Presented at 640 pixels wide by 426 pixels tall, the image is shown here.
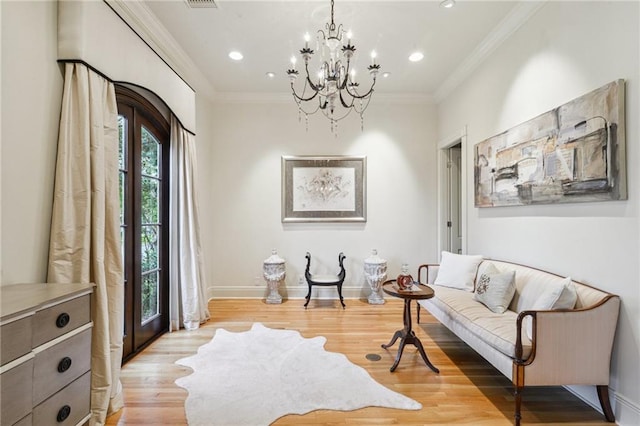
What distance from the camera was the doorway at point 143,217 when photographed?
2.61 meters

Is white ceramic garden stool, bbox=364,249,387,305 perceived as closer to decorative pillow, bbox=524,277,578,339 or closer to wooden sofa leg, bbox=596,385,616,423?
decorative pillow, bbox=524,277,578,339

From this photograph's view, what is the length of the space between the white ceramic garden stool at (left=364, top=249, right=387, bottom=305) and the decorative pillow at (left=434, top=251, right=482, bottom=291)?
3.13 ft

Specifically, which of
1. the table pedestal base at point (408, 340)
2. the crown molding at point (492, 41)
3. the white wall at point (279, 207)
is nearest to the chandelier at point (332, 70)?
the white wall at point (279, 207)

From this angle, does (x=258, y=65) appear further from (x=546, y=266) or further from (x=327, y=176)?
(x=546, y=266)

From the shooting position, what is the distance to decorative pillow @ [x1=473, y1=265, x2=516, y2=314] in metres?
2.44

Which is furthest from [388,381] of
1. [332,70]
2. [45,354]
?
[332,70]

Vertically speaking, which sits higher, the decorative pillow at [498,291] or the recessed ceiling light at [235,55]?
the recessed ceiling light at [235,55]

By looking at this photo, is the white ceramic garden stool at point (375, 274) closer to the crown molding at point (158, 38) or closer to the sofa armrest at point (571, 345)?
the sofa armrest at point (571, 345)

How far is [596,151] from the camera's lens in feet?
6.36

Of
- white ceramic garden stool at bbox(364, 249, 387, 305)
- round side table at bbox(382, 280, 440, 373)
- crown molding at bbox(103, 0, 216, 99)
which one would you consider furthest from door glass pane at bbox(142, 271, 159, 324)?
white ceramic garden stool at bbox(364, 249, 387, 305)

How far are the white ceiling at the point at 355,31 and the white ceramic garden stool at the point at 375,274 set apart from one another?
2652mm

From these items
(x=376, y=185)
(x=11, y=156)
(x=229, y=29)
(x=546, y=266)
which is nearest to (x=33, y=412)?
(x=11, y=156)

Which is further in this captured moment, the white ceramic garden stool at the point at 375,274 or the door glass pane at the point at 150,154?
the white ceramic garden stool at the point at 375,274

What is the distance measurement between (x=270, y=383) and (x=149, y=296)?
1772mm
